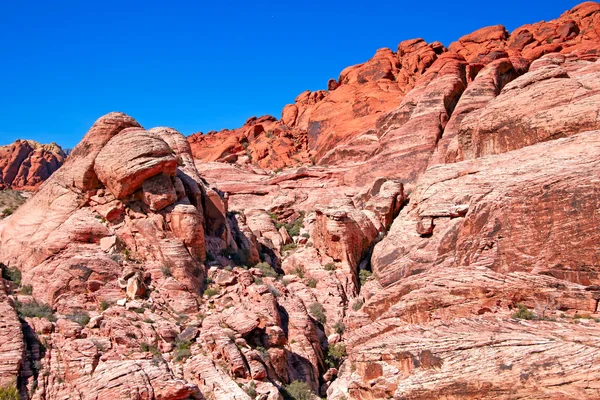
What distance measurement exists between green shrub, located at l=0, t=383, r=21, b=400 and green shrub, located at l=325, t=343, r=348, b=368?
1344cm

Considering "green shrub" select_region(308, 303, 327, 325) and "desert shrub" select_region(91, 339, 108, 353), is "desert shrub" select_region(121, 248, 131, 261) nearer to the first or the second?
"desert shrub" select_region(91, 339, 108, 353)

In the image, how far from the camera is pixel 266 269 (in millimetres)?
30969

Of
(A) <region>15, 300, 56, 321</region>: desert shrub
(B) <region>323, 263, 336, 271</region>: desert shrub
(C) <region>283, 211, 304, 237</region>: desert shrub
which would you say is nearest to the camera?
(A) <region>15, 300, 56, 321</region>: desert shrub

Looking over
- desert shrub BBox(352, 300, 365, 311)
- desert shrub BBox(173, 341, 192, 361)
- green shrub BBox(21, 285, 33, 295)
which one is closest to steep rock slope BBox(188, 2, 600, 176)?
desert shrub BBox(352, 300, 365, 311)

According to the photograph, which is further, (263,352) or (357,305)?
(357,305)

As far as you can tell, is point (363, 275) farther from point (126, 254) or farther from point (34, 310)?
point (34, 310)

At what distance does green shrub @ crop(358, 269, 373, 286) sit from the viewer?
31.5 metres

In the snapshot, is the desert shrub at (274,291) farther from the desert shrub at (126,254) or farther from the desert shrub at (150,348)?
the desert shrub at (150,348)

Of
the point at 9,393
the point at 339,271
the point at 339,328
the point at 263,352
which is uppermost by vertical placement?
the point at 339,271

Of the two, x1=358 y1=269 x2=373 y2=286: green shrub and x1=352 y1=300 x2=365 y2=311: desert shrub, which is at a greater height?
x1=358 y1=269 x2=373 y2=286: green shrub

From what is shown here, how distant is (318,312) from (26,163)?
8097 cm

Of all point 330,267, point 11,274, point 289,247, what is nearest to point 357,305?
point 330,267

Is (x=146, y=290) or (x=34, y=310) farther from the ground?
(x=146, y=290)

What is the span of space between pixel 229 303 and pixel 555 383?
49.7 ft
